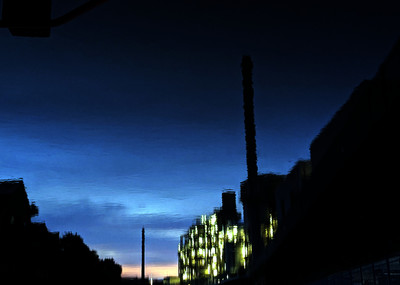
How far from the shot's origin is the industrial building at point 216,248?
312 ft

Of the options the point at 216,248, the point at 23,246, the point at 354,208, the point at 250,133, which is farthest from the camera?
the point at 216,248

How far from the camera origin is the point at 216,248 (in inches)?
4572

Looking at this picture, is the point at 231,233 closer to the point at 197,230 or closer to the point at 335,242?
the point at 197,230

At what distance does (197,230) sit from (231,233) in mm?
36543

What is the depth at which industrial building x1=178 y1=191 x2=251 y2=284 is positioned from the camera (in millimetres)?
95000

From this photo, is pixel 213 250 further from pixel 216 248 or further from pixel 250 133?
pixel 250 133

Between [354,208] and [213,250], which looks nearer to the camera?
[354,208]

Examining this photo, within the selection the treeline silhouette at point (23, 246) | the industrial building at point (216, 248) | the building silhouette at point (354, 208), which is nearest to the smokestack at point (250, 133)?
the industrial building at point (216, 248)

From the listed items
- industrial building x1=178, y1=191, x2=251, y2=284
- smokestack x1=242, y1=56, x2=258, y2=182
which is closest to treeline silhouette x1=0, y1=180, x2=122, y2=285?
smokestack x1=242, y1=56, x2=258, y2=182

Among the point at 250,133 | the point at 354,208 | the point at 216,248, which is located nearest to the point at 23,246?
the point at 250,133

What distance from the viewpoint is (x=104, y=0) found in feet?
12.5

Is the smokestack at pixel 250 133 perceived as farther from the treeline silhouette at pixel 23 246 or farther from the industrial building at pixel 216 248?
the treeline silhouette at pixel 23 246

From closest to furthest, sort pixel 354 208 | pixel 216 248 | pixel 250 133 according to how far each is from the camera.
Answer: pixel 354 208
pixel 250 133
pixel 216 248

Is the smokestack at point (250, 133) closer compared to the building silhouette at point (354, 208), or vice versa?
the building silhouette at point (354, 208)
